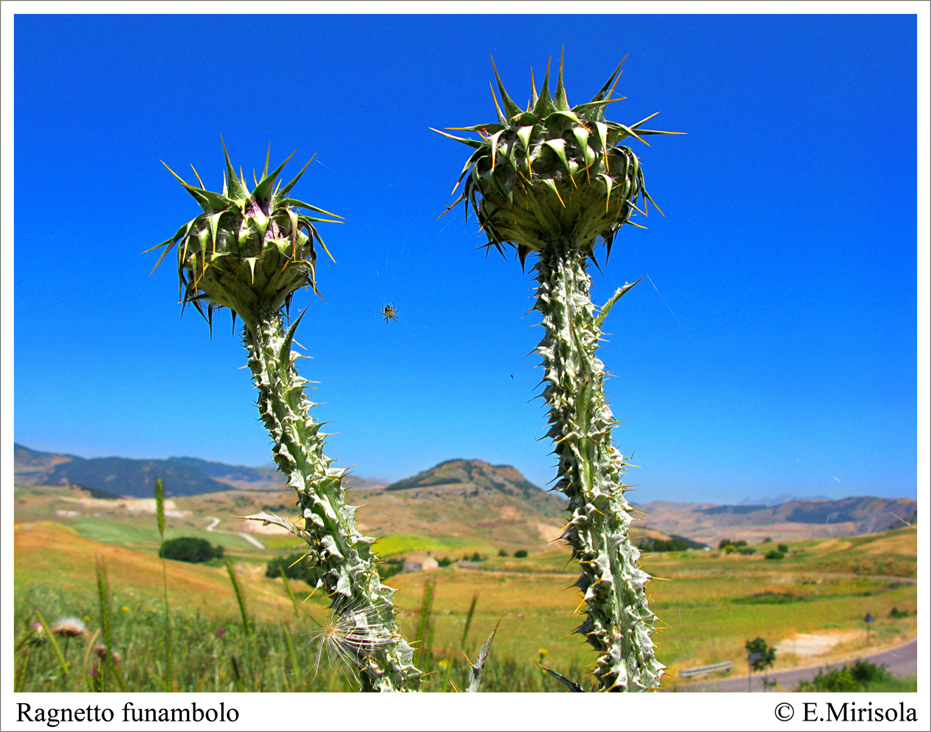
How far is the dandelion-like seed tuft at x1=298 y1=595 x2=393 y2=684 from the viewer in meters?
2.58

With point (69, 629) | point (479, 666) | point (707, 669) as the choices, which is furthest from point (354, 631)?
point (707, 669)

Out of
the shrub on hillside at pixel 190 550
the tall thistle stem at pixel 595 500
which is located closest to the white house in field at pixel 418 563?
the shrub on hillside at pixel 190 550

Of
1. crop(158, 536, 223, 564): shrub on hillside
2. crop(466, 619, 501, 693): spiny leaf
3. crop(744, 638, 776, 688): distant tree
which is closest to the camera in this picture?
crop(466, 619, 501, 693): spiny leaf

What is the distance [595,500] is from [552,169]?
1.46 meters

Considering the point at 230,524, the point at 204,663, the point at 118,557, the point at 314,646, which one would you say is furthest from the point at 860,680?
the point at 230,524

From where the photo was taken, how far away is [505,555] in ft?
71.8

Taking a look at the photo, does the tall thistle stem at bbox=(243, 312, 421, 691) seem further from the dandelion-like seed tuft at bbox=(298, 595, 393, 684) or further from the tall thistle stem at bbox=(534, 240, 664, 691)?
the tall thistle stem at bbox=(534, 240, 664, 691)

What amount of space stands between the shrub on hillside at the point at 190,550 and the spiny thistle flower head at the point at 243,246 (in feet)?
68.6

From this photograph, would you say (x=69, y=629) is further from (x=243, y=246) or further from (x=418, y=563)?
(x=418, y=563)

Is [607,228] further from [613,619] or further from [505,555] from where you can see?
[505,555]

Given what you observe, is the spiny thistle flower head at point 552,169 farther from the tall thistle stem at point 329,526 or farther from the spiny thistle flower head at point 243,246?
the tall thistle stem at point 329,526

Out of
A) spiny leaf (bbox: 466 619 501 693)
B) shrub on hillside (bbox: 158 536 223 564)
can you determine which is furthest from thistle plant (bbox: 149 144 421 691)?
shrub on hillside (bbox: 158 536 223 564)

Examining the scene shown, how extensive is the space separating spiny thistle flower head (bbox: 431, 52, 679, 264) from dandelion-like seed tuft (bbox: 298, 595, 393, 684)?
78.5 inches

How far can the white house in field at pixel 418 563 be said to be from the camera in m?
15.4
